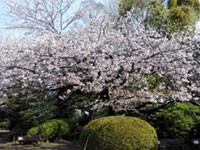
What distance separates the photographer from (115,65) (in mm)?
7555

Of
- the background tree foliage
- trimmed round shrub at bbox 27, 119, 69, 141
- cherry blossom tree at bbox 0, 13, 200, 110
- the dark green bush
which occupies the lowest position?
trimmed round shrub at bbox 27, 119, 69, 141

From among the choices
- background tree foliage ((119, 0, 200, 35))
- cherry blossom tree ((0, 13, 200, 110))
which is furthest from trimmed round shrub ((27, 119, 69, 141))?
background tree foliage ((119, 0, 200, 35))

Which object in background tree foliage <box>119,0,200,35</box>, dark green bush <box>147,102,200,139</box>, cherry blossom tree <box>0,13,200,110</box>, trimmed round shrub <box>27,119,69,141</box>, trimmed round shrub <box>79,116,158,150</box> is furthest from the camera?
background tree foliage <box>119,0,200,35</box>

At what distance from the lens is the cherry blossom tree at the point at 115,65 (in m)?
7.62

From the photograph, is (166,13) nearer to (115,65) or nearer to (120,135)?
(115,65)

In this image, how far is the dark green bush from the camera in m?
9.01

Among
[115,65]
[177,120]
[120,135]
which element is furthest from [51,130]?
[120,135]

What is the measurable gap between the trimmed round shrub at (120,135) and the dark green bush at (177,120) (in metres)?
3.01

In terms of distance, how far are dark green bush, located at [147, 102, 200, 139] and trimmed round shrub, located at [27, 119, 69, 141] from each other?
491 centimetres

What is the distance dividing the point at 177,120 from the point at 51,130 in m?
5.99

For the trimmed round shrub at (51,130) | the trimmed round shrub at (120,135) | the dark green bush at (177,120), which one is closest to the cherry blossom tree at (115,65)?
the dark green bush at (177,120)

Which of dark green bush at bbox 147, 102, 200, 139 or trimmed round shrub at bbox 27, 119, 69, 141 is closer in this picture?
dark green bush at bbox 147, 102, 200, 139

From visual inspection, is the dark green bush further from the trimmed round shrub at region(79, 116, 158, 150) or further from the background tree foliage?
the background tree foliage

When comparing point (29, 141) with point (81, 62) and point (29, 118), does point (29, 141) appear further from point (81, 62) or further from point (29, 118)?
point (81, 62)
